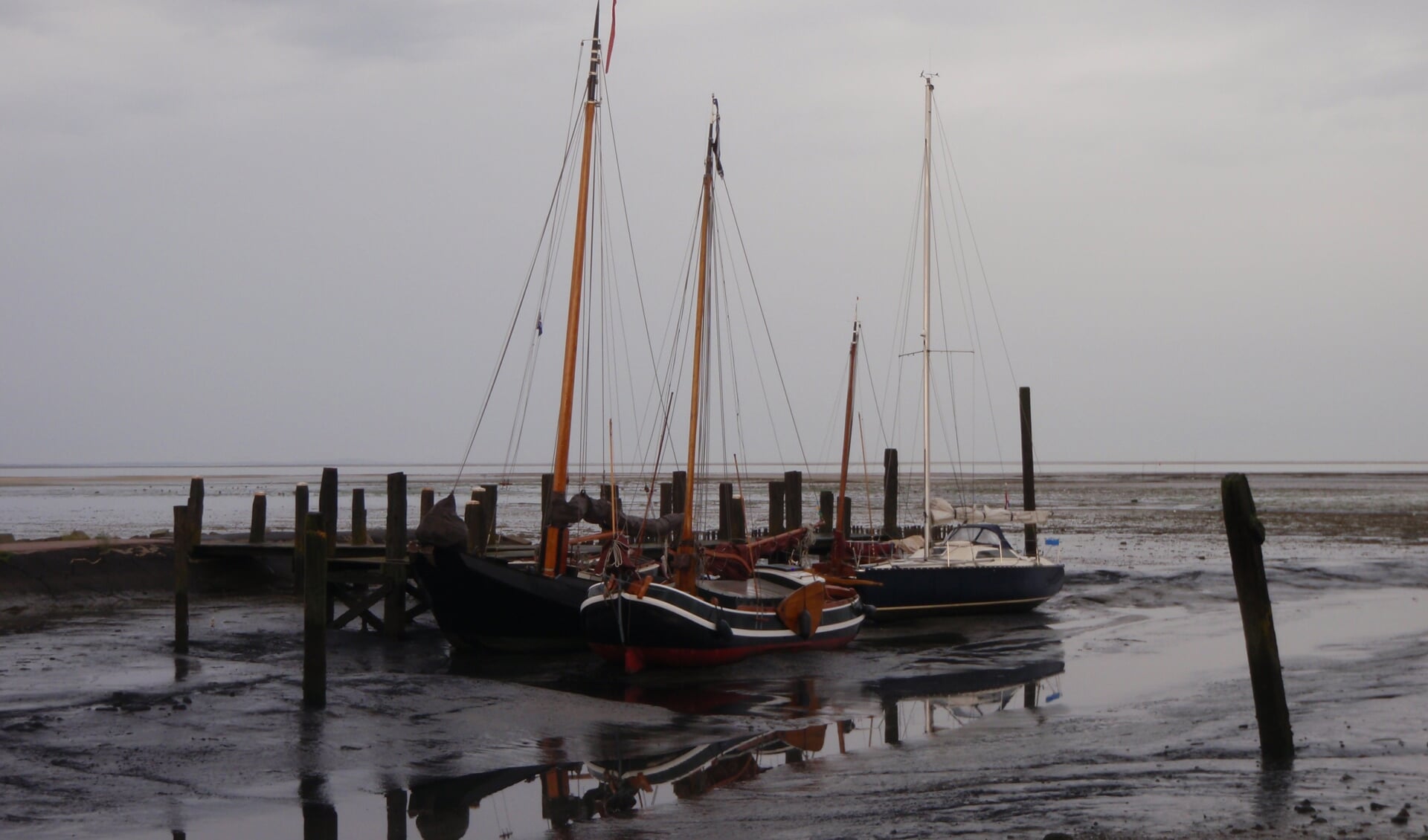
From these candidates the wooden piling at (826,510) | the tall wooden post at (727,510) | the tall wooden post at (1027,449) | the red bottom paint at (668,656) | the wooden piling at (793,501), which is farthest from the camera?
the wooden piling at (826,510)

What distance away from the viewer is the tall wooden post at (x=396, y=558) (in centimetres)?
2219

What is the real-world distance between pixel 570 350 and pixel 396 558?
4853 millimetres

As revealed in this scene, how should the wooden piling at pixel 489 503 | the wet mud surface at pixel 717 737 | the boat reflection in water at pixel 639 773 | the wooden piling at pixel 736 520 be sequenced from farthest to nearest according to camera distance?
the wooden piling at pixel 736 520
the wooden piling at pixel 489 503
the boat reflection in water at pixel 639 773
the wet mud surface at pixel 717 737

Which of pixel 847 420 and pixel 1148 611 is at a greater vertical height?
pixel 847 420

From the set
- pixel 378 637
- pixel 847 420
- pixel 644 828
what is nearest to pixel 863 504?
→ pixel 847 420

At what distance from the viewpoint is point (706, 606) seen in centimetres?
2034

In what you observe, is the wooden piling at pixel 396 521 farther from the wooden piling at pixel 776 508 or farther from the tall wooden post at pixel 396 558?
the wooden piling at pixel 776 508

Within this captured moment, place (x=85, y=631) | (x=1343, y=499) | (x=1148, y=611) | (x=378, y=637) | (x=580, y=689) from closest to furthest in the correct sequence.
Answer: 1. (x=580, y=689)
2. (x=85, y=631)
3. (x=378, y=637)
4. (x=1148, y=611)
5. (x=1343, y=499)

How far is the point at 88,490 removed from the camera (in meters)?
87.8

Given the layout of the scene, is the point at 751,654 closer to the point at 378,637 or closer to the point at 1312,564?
the point at 378,637

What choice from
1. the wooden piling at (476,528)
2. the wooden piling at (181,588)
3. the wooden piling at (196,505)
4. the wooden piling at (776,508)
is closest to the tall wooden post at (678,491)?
the wooden piling at (776,508)

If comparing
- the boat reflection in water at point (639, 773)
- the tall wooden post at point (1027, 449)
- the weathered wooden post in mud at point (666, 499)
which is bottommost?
the boat reflection in water at point (639, 773)

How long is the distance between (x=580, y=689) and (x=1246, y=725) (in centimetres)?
917

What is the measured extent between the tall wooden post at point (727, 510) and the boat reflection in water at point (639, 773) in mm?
14057
